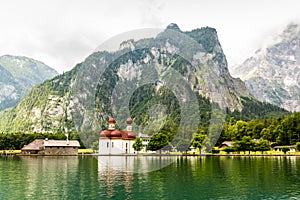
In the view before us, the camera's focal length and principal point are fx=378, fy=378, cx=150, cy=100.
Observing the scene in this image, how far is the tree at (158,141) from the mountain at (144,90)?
187 cm

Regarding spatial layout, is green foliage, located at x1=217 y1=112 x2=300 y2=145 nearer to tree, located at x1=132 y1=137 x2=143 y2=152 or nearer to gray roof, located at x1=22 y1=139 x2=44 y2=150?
tree, located at x1=132 y1=137 x2=143 y2=152

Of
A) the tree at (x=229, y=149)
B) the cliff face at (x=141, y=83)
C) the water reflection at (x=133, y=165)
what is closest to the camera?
the water reflection at (x=133, y=165)

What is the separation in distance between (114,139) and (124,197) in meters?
73.5

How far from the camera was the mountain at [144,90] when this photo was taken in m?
47.9

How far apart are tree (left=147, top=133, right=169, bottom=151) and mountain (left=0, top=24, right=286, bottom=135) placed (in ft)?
6.12

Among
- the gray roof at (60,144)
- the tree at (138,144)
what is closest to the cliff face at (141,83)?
the tree at (138,144)

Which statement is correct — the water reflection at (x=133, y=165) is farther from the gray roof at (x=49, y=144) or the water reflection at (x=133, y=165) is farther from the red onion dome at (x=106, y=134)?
the gray roof at (x=49, y=144)

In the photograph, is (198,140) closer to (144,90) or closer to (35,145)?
(35,145)

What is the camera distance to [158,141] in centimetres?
8250

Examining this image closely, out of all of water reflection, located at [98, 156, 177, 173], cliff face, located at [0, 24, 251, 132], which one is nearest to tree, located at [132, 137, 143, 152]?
cliff face, located at [0, 24, 251, 132]

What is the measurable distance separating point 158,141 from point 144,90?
163 ft

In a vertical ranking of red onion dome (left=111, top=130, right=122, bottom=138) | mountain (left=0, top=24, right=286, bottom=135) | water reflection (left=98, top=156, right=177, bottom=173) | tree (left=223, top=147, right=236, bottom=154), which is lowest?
water reflection (left=98, top=156, right=177, bottom=173)

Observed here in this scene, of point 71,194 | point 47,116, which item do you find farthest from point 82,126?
point 47,116

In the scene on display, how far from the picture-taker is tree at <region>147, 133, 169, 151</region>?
7889 centimetres
